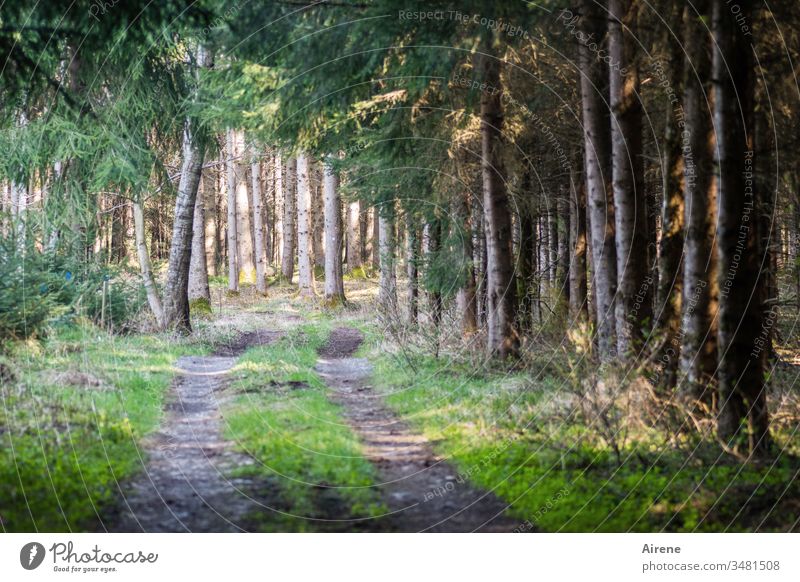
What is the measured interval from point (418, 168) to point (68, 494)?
31.7ft

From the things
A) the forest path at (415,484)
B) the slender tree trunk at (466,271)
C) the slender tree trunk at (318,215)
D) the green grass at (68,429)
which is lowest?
the forest path at (415,484)

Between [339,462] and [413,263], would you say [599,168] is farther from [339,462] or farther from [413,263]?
[413,263]

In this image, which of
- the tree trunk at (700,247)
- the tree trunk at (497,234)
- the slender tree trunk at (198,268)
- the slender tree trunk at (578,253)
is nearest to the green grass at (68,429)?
the tree trunk at (700,247)

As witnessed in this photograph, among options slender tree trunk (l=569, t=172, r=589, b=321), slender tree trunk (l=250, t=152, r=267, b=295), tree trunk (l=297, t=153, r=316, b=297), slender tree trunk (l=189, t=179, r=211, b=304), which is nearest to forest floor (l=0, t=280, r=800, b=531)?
slender tree trunk (l=569, t=172, r=589, b=321)

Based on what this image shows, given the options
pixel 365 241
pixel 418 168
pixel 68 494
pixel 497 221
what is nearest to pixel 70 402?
pixel 68 494

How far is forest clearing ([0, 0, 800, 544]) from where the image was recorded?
6.84 metres

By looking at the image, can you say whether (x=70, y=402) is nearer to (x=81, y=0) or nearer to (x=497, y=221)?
(x=81, y=0)

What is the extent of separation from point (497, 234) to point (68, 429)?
757 cm

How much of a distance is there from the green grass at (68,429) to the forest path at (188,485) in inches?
6.8

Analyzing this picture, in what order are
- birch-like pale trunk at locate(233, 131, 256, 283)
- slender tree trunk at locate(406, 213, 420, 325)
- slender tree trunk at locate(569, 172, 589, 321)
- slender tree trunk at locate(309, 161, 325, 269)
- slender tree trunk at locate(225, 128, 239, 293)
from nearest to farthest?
slender tree trunk at locate(569, 172, 589, 321), slender tree trunk at locate(406, 213, 420, 325), birch-like pale trunk at locate(233, 131, 256, 283), slender tree trunk at locate(225, 128, 239, 293), slender tree trunk at locate(309, 161, 325, 269)

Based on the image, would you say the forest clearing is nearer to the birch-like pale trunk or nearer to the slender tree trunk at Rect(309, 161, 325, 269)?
the birch-like pale trunk

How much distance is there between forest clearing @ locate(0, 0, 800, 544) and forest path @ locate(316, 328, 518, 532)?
0.04 metres

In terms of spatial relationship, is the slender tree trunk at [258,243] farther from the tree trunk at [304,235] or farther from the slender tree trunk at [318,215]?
the slender tree trunk at [318,215]

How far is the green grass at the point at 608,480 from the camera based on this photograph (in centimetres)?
641
